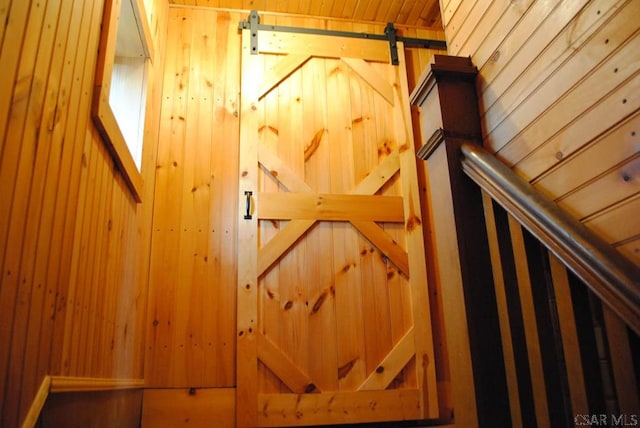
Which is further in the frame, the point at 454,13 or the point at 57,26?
the point at 454,13

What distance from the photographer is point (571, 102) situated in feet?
4.51

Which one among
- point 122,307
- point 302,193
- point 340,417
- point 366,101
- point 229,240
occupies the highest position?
point 366,101

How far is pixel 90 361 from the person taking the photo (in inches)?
75.7

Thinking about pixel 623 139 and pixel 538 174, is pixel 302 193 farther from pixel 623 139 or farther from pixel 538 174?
pixel 623 139

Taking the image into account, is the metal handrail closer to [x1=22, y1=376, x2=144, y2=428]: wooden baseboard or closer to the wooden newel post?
the wooden newel post

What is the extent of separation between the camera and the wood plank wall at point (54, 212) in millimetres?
Result: 1245

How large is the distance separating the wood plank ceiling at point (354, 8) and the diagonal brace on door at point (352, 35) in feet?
0.29

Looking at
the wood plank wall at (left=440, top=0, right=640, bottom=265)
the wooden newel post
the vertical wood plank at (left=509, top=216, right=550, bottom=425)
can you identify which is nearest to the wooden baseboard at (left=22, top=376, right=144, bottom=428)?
the wooden newel post

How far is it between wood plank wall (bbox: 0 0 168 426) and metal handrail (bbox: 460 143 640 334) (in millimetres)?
1258

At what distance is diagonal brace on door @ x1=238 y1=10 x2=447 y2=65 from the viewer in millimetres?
3666

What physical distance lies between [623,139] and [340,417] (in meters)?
2.26

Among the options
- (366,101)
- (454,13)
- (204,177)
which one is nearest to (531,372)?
(454,13)

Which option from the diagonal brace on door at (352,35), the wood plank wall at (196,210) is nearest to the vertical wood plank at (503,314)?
the wood plank wall at (196,210)

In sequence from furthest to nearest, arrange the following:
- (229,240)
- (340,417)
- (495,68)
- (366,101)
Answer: (366,101), (229,240), (340,417), (495,68)
